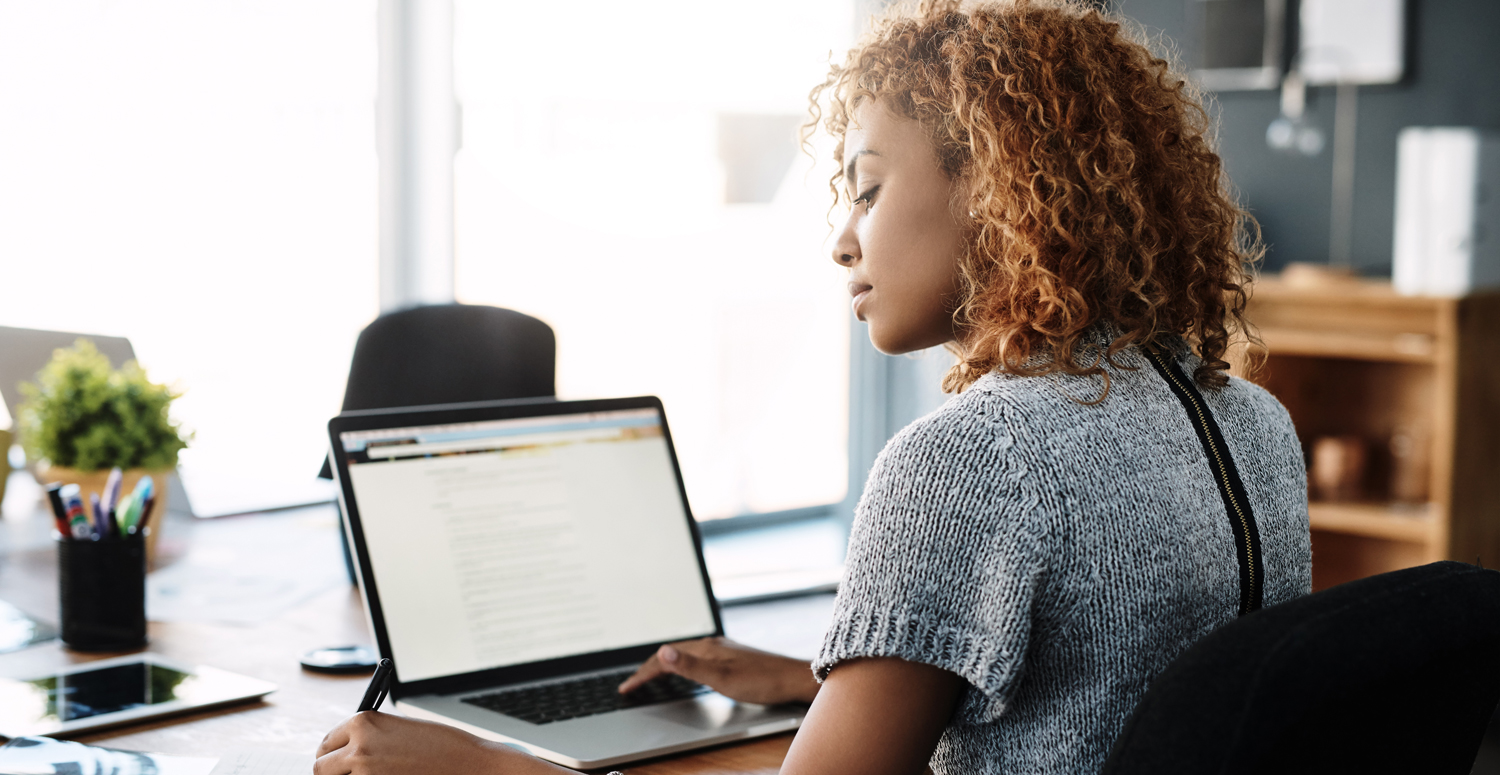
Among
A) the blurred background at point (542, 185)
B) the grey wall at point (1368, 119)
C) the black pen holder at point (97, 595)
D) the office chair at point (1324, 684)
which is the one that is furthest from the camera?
the grey wall at point (1368, 119)

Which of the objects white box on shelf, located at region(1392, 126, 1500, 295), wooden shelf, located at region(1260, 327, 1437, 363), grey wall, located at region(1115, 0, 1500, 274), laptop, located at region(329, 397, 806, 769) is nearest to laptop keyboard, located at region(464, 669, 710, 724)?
laptop, located at region(329, 397, 806, 769)

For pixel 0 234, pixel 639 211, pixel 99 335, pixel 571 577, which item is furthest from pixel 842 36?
pixel 571 577

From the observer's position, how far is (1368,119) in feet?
12.0

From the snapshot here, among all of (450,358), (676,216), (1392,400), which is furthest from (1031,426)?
(676,216)

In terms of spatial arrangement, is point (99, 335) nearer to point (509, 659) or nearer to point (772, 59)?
point (509, 659)

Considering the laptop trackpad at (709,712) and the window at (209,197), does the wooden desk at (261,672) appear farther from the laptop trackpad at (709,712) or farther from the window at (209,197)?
the window at (209,197)

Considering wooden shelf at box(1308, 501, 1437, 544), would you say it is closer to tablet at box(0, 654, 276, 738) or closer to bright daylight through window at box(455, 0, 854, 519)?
bright daylight through window at box(455, 0, 854, 519)

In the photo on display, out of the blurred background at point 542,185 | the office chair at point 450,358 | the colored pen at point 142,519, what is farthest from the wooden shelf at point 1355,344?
the colored pen at point 142,519

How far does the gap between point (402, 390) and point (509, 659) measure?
2.12 feet

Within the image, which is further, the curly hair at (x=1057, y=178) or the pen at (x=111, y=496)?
the pen at (x=111, y=496)

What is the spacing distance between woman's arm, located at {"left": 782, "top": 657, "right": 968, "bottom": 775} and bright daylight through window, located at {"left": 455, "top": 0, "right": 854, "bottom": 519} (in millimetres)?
2648

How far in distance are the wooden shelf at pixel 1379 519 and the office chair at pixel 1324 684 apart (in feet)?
7.95

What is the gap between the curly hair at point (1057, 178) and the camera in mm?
946

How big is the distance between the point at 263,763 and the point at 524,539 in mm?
336
